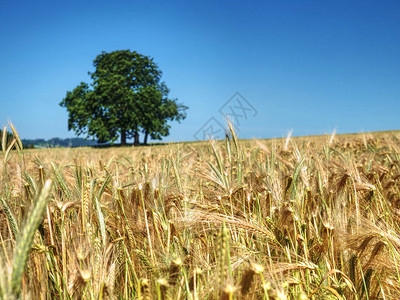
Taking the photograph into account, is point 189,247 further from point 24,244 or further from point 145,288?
point 24,244

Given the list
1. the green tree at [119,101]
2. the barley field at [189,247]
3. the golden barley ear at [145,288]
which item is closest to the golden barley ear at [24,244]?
the barley field at [189,247]

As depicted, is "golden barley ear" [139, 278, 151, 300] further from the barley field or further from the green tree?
the green tree

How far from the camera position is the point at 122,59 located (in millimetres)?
32281

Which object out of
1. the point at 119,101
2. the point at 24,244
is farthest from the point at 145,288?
the point at 119,101

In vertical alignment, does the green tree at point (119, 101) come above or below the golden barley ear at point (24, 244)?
above

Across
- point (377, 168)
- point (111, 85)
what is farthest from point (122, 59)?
point (377, 168)

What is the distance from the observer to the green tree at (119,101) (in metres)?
29.9

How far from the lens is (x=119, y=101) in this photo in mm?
30281

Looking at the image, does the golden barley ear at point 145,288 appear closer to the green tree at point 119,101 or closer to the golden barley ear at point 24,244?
the golden barley ear at point 24,244

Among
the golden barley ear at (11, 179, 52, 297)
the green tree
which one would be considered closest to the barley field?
the golden barley ear at (11, 179, 52, 297)

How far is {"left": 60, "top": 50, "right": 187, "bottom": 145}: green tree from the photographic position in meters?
29.9

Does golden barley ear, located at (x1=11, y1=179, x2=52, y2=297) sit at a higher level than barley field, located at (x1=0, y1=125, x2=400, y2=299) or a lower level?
higher

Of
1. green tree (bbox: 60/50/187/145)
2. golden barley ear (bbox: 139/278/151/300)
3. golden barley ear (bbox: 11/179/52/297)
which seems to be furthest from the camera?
green tree (bbox: 60/50/187/145)

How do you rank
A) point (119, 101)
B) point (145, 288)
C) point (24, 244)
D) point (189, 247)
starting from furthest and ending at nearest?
point (119, 101) → point (189, 247) → point (145, 288) → point (24, 244)
